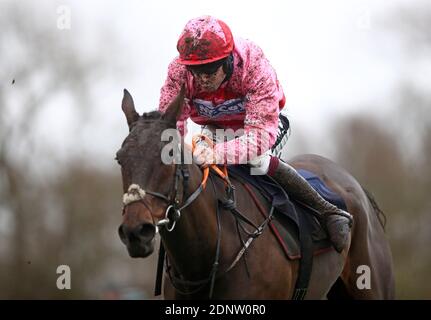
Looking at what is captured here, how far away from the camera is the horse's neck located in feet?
19.8

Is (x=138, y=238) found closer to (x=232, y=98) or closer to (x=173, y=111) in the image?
(x=173, y=111)

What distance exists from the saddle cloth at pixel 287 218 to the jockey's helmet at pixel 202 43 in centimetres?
100

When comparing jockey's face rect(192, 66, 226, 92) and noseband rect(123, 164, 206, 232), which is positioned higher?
jockey's face rect(192, 66, 226, 92)

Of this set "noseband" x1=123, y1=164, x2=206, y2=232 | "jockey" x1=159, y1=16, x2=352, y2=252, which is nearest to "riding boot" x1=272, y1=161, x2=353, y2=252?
"jockey" x1=159, y1=16, x2=352, y2=252

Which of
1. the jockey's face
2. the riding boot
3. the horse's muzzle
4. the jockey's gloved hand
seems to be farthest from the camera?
the riding boot

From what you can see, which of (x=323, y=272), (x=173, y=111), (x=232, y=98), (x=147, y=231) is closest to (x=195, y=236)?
(x=147, y=231)

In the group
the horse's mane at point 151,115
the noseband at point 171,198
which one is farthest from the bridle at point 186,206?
the horse's mane at point 151,115

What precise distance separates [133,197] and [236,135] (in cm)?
202

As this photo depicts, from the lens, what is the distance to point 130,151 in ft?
18.0

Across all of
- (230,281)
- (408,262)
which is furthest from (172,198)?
(408,262)

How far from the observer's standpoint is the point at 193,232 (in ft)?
20.0

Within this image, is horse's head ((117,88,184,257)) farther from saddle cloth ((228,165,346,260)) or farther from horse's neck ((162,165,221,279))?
saddle cloth ((228,165,346,260))

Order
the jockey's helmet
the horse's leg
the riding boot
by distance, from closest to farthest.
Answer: the jockey's helmet, the riding boot, the horse's leg

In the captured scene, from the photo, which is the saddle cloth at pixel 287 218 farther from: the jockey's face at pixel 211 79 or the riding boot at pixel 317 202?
the jockey's face at pixel 211 79
